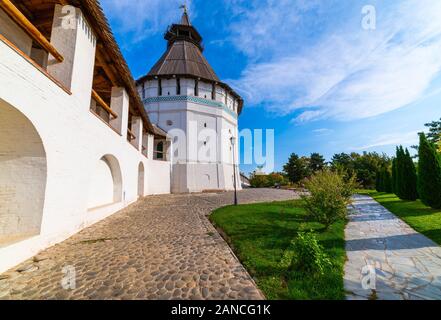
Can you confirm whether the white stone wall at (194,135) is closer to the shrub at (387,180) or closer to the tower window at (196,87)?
the tower window at (196,87)

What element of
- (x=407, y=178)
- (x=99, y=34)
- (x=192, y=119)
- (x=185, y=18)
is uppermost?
(x=185, y=18)

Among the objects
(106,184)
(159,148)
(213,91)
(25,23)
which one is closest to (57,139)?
(25,23)

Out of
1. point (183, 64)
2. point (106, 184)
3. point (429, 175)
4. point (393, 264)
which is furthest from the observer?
point (183, 64)

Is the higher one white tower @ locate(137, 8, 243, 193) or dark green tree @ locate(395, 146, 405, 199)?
white tower @ locate(137, 8, 243, 193)

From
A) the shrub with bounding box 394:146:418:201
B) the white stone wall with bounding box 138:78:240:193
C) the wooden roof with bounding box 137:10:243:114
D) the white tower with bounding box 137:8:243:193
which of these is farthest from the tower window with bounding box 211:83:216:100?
the shrub with bounding box 394:146:418:201

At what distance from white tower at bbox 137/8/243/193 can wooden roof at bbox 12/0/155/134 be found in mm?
11624

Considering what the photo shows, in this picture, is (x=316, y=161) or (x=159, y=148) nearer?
A: (x=159, y=148)

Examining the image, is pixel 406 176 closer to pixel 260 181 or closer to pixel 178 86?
pixel 178 86

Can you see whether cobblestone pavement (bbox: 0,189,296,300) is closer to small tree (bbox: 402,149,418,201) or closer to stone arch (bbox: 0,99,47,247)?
stone arch (bbox: 0,99,47,247)

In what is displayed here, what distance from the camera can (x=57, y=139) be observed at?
443 centimetres

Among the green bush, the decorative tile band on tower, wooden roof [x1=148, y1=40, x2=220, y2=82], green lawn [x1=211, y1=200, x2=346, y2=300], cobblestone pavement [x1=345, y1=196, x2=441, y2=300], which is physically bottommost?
cobblestone pavement [x1=345, y1=196, x2=441, y2=300]

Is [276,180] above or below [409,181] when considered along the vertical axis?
above

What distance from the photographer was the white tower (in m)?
20.5

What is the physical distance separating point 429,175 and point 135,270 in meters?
13.4
